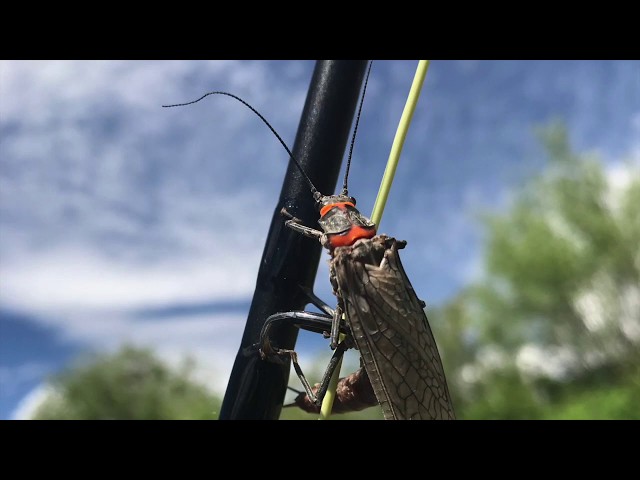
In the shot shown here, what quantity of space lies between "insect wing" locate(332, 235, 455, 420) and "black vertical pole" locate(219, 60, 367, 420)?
20cm

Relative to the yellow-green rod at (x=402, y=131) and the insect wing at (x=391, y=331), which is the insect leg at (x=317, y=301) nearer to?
the insect wing at (x=391, y=331)

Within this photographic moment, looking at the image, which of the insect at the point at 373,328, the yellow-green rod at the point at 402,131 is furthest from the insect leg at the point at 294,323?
the yellow-green rod at the point at 402,131

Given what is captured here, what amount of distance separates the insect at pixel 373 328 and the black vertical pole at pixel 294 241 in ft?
0.08

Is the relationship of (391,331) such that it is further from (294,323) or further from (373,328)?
(294,323)

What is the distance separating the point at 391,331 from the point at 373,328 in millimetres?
41

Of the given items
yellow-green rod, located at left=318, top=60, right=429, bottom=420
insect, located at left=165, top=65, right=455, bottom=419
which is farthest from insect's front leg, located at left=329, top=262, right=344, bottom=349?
yellow-green rod, located at left=318, top=60, right=429, bottom=420

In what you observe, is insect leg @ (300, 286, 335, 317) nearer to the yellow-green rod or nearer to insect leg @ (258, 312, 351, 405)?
insect leg @ (258, 312, 351, 405)

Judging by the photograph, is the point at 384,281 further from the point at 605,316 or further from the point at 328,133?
the point at 605,316

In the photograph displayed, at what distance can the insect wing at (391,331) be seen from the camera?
95cm

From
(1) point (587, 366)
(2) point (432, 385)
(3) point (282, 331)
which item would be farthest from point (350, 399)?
(1) point (587, 366)

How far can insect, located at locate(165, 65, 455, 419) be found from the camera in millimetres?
937

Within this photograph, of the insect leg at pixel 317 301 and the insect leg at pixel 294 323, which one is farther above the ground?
the insect leg at pixel 317 301

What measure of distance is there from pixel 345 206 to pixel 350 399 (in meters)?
0.42

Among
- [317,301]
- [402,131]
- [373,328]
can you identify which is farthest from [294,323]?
[402,131]
